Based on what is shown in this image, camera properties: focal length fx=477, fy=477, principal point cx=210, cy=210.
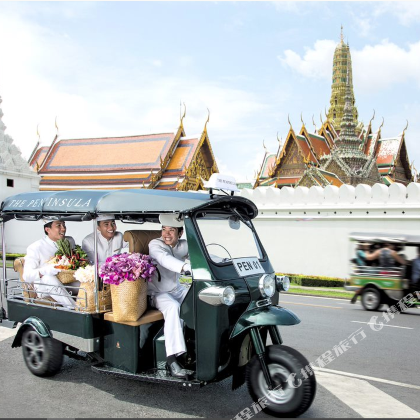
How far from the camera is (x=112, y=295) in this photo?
448 cm

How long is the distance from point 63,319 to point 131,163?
2540cm

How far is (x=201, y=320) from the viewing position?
13.1ft

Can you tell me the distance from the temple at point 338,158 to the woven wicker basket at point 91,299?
82.3 ft

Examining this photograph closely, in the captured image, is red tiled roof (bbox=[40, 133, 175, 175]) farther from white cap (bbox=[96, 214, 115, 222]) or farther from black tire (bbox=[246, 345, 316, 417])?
black tire (bbox=[246, 345, 316, 417])

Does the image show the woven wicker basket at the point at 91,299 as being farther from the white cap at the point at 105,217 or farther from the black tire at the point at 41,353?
the white cap at the point at 105,217

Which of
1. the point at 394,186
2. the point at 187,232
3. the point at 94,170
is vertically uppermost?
the point at 94,170

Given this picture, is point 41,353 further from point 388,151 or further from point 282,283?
point 388,151

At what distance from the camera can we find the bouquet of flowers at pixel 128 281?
432cm

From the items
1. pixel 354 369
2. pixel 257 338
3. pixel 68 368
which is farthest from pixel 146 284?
pixel 354 369

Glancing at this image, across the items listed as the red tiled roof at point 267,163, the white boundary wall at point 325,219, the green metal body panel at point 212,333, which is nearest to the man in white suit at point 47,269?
the green metal body panel at point 212,333

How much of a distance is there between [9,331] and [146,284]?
366 centimetres

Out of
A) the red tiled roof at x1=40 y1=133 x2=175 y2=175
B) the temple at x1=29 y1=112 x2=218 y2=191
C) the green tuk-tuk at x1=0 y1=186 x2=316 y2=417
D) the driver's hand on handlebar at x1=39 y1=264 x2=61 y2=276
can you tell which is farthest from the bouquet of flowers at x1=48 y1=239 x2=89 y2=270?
the red tiled roof at x1=40 y1=133 x2=175 y2=175

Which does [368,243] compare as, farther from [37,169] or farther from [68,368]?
[37,169]

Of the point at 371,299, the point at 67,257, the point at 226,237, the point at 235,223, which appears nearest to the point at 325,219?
the point at 371,299
